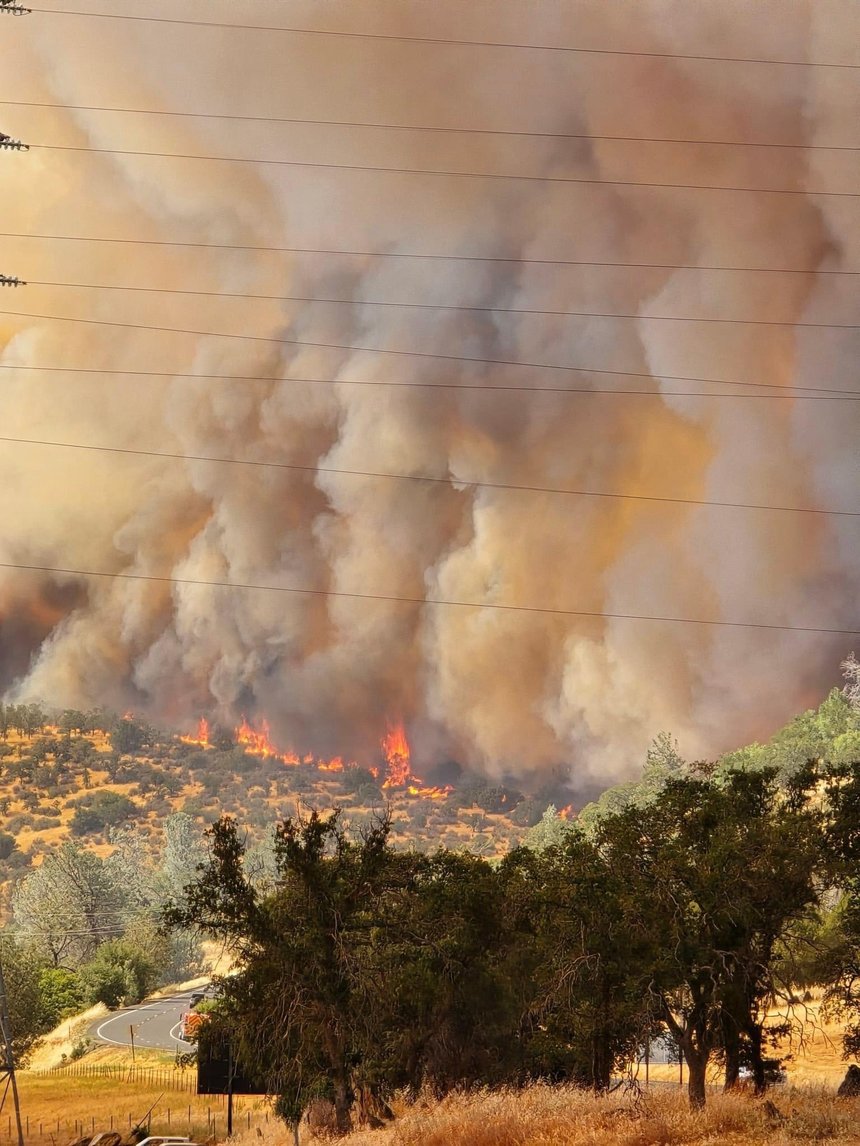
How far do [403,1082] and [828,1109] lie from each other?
62.7ft

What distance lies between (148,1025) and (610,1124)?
91542mm

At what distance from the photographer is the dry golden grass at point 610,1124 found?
24656 mm

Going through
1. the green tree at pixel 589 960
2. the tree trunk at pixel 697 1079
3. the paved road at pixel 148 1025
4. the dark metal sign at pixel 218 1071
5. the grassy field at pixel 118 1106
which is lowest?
the paved road at pixel 148 1025

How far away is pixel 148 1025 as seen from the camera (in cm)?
10512

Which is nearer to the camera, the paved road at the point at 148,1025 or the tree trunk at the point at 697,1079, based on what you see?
the tree trunk at the point at 697,1079

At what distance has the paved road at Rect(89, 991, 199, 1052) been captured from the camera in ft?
307

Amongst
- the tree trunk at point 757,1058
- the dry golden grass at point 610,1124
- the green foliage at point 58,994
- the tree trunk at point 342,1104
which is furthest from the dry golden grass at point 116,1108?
the green foliage at point 58,994

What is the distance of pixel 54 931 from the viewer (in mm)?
154125

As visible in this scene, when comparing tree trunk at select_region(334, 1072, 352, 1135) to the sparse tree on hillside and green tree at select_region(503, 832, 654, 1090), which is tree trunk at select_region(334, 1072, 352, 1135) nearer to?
green tree at select_region(503, 832, 654, 1090)

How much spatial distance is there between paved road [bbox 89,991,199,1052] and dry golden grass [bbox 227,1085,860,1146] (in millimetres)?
68636

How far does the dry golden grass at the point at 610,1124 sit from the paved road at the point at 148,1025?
68.6 m

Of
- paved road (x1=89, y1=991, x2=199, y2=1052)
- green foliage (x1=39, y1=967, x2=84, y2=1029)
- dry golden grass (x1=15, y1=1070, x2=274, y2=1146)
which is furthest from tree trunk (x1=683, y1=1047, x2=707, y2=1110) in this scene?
green foliage (x1=39, y1=967, x2=84, y2=1029)

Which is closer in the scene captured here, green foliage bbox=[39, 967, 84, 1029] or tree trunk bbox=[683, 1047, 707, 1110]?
tree trunk bbox=[683, 1047, 707, 1110]

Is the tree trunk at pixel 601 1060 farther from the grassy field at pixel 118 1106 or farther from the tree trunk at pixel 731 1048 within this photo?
the grassy field at pixel 118 1106
